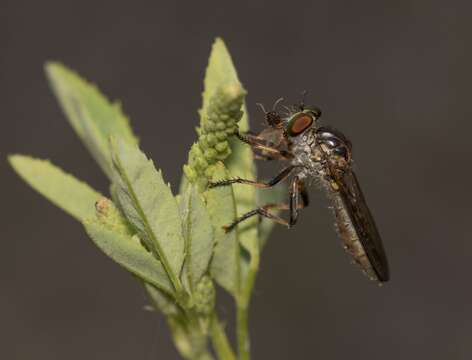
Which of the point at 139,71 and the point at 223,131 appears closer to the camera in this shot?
the point at 223,131

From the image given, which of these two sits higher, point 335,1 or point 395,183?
point 335,1

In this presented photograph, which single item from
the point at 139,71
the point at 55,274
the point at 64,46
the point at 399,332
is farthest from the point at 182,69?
the point at 399,332

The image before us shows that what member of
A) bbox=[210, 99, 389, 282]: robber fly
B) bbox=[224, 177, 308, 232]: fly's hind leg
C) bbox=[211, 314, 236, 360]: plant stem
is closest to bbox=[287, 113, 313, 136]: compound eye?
bbox=[210, 99, 389, 282]: robber fly

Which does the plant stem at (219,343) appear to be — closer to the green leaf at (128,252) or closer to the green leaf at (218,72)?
the green leaf at (128,252)

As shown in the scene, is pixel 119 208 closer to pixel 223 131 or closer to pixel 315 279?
pixel 223 131

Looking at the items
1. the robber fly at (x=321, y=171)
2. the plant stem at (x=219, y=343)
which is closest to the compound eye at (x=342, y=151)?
the robber fly at (x=321, y=171)
